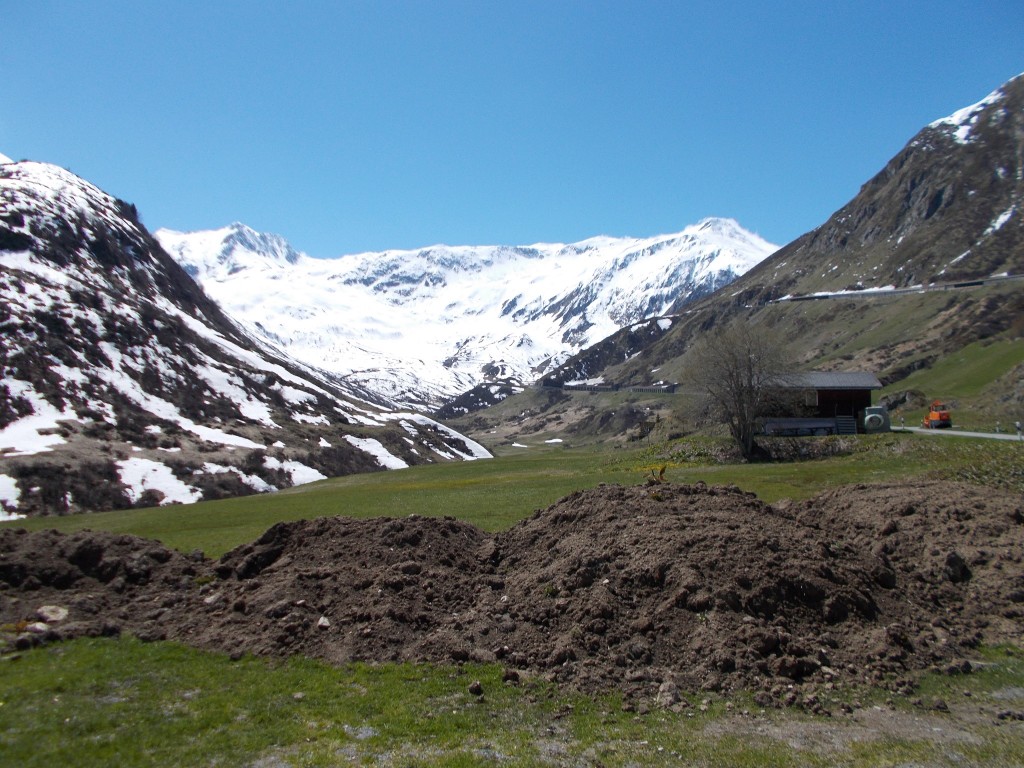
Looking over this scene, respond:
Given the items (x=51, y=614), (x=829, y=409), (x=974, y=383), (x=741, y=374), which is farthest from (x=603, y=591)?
(x=974, y=383)

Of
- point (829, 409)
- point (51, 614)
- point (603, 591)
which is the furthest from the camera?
point (829, 409)

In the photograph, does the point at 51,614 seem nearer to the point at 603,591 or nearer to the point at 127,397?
the point at 603,591

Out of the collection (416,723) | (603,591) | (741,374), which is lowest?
(416,723)

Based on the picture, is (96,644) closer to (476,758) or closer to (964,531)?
(476,758)

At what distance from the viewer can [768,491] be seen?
113 ft

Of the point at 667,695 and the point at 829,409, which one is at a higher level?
the point at 829,409

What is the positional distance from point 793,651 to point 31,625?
54.8 feet

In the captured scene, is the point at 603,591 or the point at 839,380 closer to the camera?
the point at 603,591

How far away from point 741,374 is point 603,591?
1548 inches

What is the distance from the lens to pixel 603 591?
16234 mm

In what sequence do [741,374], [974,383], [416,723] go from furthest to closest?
1. [974,383]
2. [741,374]
3. [416,723]

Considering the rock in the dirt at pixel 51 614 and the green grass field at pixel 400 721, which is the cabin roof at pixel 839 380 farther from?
the rock in the dirt at pixel 51 614

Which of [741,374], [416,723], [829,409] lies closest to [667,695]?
[416,723]

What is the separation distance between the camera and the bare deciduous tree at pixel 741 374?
51.9m
